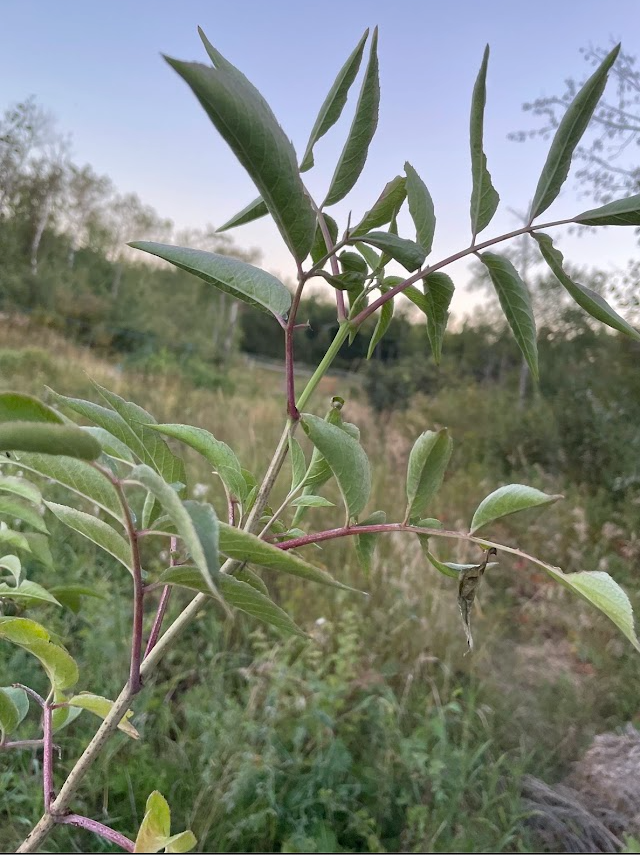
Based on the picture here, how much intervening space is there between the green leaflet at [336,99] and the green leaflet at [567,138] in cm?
10

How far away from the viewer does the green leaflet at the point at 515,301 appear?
12.3 inches

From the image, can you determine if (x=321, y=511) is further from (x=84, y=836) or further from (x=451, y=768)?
(x=84, y=836)

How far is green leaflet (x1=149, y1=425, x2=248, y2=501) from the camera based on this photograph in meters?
0.30

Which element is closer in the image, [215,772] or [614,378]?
[215,772]

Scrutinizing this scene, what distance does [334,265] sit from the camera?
0.32 metres

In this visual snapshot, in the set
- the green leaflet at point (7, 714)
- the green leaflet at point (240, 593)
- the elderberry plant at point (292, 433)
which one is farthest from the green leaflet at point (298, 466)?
the green leaflet at point (7, 714)

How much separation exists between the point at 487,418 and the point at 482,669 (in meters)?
3.61

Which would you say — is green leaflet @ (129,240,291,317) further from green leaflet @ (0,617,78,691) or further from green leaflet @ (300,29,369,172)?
green leaflet @ (0,617,78,691)

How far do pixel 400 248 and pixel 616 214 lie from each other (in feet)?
0.39

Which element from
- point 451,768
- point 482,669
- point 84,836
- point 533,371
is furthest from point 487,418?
point 533,371

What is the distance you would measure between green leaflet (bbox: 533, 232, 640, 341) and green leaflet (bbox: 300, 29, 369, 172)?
12 centimetres

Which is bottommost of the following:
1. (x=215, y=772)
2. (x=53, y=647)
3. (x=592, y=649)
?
(x=215, y=772)

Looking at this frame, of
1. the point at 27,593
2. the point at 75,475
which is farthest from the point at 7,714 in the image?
the point at 75,475

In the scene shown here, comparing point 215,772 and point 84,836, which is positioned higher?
point 215,772
